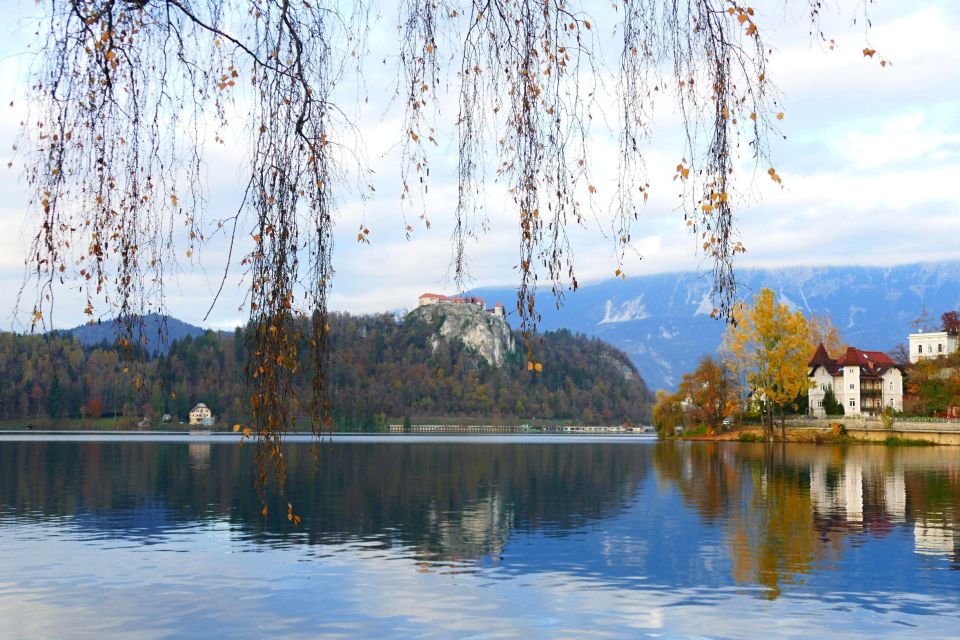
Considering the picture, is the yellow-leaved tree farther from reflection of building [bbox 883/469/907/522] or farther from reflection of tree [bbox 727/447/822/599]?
reflection of tree [bbox 727/447/822/599]

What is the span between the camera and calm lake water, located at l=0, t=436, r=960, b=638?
1736 cm

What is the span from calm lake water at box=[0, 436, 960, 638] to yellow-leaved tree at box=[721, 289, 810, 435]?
47547mm

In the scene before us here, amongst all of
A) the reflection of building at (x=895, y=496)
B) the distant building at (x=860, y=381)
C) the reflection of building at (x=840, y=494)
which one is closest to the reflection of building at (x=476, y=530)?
the reflection of building at (x=840, y=494)

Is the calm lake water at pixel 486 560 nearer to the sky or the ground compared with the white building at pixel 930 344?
nearer to the ground

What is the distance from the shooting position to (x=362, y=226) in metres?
7.00

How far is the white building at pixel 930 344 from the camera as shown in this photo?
12744 centimetres

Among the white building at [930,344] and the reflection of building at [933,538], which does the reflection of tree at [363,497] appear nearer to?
the reflection of building at [933,538]

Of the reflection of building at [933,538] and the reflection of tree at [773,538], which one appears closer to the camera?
the reflection of tree at [773,538]

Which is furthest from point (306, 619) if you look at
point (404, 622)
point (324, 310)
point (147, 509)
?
point (147, 509)

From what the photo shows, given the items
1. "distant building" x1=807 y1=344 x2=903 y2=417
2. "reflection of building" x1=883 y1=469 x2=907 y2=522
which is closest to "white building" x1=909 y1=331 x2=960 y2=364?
"distant building" x1=807 y1=344 x2=903 y2=417

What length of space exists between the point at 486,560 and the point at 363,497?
1792 centimetres

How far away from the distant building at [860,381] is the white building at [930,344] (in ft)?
48.4

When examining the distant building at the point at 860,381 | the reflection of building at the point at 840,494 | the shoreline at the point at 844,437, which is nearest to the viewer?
the reflection of building at the point at 840,494

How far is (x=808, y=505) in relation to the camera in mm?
36375
